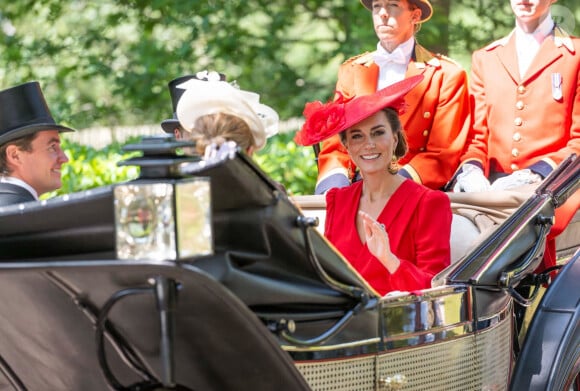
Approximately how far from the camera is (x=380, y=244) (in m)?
3.24

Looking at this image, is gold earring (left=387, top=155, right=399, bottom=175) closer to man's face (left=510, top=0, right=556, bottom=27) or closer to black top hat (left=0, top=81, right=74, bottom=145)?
man's face (left=510, top=0, right=556, bottom=27)

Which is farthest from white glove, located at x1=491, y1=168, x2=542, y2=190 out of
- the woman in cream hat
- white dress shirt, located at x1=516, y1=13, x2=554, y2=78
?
the woman in cream hat

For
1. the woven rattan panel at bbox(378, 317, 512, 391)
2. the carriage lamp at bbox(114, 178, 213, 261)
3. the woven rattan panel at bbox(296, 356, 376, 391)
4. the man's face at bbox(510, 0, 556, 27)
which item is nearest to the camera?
the carriage lamp at bbox(114, 178, 213, 261)

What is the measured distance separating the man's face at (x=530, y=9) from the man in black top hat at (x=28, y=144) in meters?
1.88

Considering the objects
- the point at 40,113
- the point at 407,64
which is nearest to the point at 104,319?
the point at 40,113

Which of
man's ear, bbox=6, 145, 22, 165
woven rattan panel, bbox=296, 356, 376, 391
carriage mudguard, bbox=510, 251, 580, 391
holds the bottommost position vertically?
carriage mudguard, bbox=510, 251, 580, 391

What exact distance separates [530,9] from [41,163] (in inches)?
79.9

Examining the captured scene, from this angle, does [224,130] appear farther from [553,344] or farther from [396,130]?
[553,344]

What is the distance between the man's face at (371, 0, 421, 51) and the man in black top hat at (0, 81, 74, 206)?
4.63 feet

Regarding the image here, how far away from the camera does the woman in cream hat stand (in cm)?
287

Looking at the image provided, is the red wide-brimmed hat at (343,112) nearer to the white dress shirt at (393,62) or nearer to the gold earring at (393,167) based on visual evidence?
the gold earring at (393,167)

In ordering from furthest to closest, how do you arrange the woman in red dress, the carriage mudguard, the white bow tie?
the white bow tie → the woman in red dress → the carriage mudguard

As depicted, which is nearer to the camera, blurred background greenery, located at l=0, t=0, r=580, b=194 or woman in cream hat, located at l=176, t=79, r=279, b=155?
woman in cream hat, located at l=176, t=79, r=279, b=155

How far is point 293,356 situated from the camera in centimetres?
271
